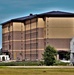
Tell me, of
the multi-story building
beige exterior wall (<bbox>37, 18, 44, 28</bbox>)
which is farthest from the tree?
beige exterior wall (<bbox>37, 18, 44, 28</bbox>)

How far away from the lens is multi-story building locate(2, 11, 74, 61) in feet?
479

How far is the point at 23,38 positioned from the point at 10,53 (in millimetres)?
8547

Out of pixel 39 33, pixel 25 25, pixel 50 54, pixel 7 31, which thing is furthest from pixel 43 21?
pixel 50 54

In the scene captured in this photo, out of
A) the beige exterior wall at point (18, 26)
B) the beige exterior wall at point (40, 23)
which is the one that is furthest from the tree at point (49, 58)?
the beige exterior wall at point (18, 26)

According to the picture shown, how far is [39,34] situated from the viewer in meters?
151

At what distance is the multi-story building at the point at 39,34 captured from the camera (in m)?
146

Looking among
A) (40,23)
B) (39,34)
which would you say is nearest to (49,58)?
(39,34)

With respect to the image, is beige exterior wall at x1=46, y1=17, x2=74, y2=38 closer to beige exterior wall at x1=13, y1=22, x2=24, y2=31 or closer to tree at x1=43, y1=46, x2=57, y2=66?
beige exterior wall at x1=13, y1=22, x2=24, y2=31

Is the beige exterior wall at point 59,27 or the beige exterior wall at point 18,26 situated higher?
the beige exterior wall at point 18,26

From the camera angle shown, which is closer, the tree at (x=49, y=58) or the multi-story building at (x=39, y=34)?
the tree at (x=49, y=58)

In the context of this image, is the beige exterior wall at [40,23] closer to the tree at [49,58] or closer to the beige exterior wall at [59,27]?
the beige exterior wall at [59,27]

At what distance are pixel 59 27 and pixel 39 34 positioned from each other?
850cm

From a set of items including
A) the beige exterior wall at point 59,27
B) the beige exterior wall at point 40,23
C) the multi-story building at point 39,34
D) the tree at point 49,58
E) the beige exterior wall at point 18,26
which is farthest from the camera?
the beige exterior wall at point 18,26

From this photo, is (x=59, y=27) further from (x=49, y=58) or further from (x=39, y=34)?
(x=49, y=58)
